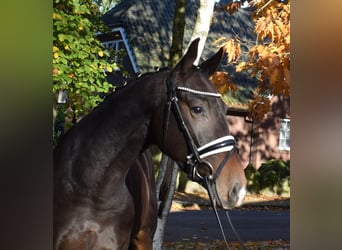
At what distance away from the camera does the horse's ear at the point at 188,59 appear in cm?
235

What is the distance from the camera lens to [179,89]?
2.39 metres

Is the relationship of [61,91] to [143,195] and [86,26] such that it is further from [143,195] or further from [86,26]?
[143,195]

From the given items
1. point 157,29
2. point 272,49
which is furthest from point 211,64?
point 157,29

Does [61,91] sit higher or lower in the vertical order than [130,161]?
higher

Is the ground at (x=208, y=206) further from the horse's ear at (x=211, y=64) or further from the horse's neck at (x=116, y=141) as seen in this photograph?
the horse's ear at (x=211, y=64)

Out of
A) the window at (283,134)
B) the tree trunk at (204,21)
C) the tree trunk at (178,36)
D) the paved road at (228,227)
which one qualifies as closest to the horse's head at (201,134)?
the tree trunk at (204,21)

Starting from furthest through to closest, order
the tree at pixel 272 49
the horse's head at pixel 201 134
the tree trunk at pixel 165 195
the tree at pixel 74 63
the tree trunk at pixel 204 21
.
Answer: the tree trunk at pixel 204 21
the tree at pixel 74 63
the tree trunk at pixel 165 195
the tree at pixel 272 49
the horse's head at pixel 201 134

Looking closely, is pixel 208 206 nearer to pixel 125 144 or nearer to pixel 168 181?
Answer: pixel 168 181

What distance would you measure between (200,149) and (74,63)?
3.36 m

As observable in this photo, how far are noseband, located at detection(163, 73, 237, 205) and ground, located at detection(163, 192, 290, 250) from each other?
16.1ft

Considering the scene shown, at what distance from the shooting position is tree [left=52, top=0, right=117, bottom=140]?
517 cm

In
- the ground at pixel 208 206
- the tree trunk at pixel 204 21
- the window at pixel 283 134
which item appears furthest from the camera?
the window at pixel 283 134
